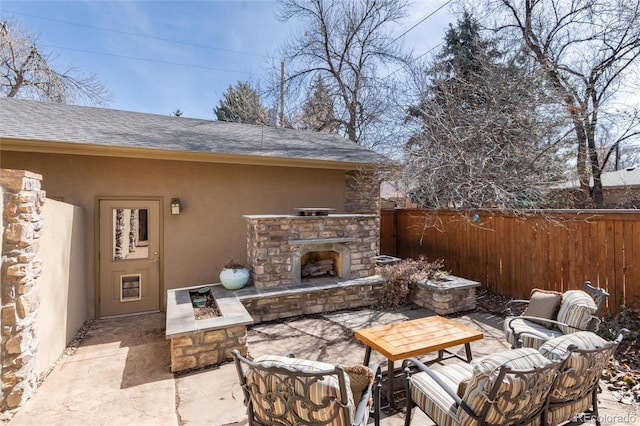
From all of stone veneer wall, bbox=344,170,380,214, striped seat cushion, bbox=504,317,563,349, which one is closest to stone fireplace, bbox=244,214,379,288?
stone veneer wall, bbox=344,170,380,214

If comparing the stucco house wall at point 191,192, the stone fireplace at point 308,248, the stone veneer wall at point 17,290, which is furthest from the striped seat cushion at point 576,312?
the stone veneer wall at point 17,290

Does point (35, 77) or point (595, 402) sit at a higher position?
point (35, 77)

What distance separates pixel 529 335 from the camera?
3314 mm

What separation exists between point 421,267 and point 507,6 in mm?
9087

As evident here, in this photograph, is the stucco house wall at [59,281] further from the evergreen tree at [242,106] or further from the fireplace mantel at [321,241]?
the evergreen tree at [242,106]

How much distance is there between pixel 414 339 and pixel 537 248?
3.87m

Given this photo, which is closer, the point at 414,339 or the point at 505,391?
the point at 505,391

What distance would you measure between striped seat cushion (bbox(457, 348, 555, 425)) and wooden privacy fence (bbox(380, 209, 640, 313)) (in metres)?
3.76

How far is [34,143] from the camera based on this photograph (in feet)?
15.0

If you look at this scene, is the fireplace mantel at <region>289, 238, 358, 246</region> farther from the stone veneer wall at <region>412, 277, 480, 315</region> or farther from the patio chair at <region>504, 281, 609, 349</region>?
the patio chair at <region>504, 281, 609, 349</region>

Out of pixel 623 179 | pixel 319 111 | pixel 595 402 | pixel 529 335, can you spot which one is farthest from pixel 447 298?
pixel 623 179

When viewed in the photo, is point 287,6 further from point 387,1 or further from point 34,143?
point 34,143

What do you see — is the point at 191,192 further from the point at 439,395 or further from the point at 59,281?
the point at 439,395

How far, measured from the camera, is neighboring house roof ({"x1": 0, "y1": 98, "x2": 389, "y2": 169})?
15.9ft
